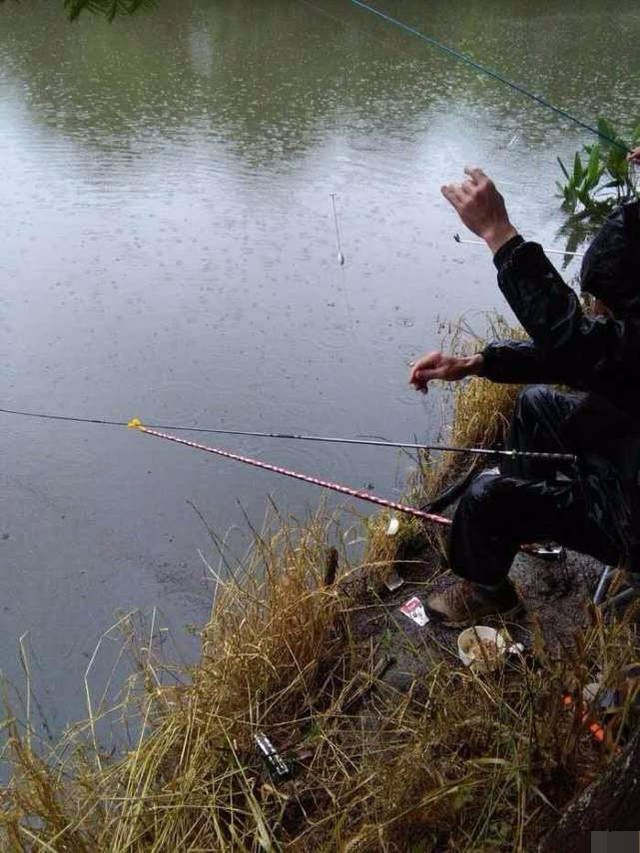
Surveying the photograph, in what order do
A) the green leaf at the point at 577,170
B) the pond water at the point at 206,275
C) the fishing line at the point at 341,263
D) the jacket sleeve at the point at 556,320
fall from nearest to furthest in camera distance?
the jacket sleeve at the point at 556,320, the pond water at the point at 206,275, the fishing line at the point at 341,263, the green leaf at the point at 577,170

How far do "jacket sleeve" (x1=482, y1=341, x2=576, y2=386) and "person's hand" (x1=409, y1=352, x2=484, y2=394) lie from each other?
19mm

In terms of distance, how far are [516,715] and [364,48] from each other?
27.3 feet

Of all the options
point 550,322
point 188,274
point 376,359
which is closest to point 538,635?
point 550,322

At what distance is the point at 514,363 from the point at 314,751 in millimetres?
823

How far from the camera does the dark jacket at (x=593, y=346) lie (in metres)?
1.29

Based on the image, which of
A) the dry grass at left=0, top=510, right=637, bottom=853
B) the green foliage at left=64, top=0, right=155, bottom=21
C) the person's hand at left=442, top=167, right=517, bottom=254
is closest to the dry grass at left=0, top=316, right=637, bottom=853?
the dry grass at left=0, top=510, right=637, bottom=853

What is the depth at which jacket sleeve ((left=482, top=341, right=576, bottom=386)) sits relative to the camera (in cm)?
159

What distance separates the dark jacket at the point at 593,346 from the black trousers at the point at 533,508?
0.07 m

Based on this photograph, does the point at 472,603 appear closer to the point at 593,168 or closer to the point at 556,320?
the point at 556,320

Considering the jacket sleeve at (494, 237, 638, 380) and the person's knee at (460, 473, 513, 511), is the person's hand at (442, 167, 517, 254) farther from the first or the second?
the person's knee at (460, 473, 513, 511)

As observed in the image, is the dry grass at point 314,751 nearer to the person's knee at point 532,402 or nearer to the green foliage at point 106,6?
the person's knee at point 532,402

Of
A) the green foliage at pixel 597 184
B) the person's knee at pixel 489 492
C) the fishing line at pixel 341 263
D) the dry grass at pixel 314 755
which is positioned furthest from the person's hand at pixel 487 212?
the green foliage at pixel 597 184

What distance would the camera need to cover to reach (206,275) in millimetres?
3863

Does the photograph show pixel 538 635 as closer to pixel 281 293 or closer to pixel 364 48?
pixel 281 293
